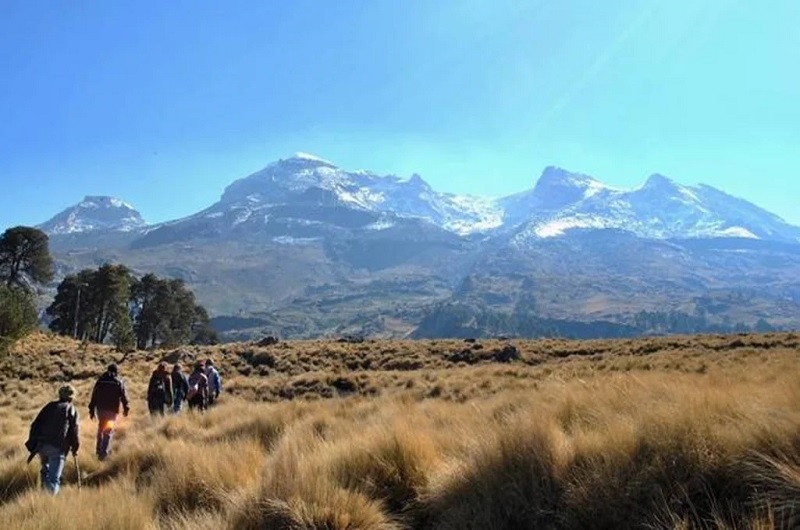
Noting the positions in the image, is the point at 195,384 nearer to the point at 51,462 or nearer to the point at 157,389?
the point at 157,389

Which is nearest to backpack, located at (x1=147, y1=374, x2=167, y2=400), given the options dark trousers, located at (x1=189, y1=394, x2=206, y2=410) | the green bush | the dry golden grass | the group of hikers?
the group of hikers

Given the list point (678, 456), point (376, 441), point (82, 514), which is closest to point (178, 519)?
point (82, 514)

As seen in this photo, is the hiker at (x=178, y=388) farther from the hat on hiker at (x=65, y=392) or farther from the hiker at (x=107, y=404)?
the hat on hiker at (x=65, y=392)

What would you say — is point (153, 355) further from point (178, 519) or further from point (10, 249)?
point (178, 519)

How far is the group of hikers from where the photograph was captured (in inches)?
406

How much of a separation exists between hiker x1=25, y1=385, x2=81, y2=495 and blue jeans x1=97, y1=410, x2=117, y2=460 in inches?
86.9

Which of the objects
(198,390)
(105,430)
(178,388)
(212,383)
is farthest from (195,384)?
(105,430)

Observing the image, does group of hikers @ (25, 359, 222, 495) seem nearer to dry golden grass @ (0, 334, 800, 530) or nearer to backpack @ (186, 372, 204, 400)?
backpack @ (186, 372, 204, 400)

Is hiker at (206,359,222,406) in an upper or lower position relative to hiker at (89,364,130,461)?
lower

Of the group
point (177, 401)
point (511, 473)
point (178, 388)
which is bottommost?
point (177, 401)

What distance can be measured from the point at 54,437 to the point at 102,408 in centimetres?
386

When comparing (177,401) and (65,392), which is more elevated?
(65,392)

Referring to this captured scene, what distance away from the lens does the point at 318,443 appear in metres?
7.88

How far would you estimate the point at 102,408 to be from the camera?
14.2m
